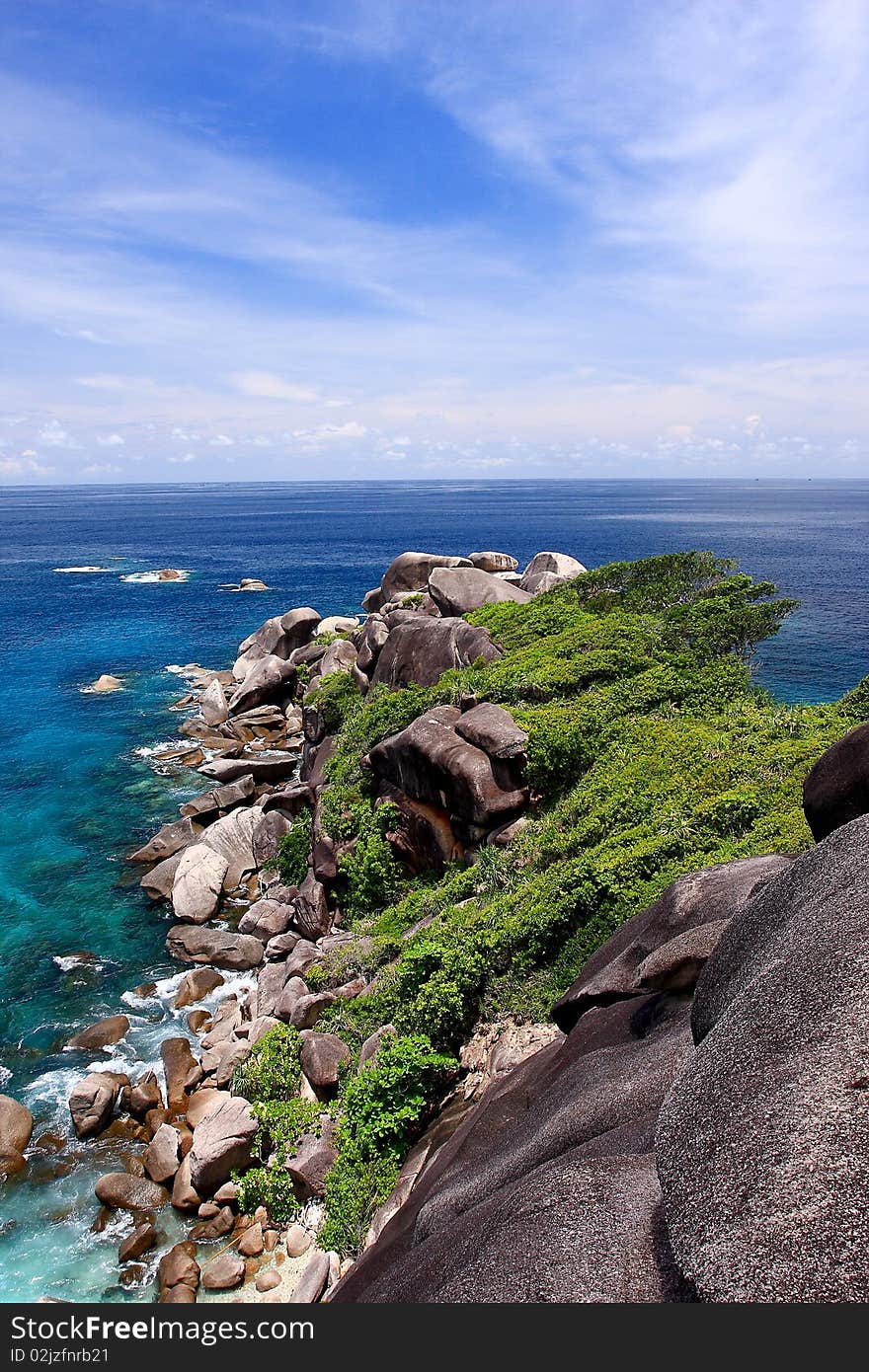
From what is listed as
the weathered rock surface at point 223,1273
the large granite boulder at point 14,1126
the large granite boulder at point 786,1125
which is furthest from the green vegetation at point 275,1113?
the large granite boulder at point 786,1125

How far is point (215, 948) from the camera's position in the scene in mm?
25828

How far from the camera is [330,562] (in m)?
107

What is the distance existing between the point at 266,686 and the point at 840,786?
40414 millimetres

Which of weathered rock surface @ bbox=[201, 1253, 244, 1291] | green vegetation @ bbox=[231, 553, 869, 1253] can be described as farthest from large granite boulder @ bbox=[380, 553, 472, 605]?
weathered rock surface @ bbox=[201, 1253, 244, 1291]

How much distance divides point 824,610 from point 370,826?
53422 mm

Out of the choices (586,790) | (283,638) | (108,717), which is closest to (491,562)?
(283,638)

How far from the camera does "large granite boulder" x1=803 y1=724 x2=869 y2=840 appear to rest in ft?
27.5

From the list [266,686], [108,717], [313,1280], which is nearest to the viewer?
[313,1280]

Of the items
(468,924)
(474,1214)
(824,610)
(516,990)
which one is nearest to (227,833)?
(468,924)

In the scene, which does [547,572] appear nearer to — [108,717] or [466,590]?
[466,590]

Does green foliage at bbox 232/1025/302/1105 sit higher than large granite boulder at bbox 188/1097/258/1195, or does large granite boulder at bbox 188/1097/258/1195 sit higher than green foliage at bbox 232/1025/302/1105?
green foliage at bbox 232/1025/302/1105

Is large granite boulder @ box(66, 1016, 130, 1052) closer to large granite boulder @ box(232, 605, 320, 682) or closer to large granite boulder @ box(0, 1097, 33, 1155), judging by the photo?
large granite boulder @ box(0, 1097, 33, 1155)

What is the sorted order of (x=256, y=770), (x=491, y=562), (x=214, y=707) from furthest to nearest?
A: 1. (x=491, y=562)
2. (x=214, y=707)
3. (x=256, y=770)

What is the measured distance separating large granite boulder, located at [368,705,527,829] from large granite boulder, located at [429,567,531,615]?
13.8 meters
